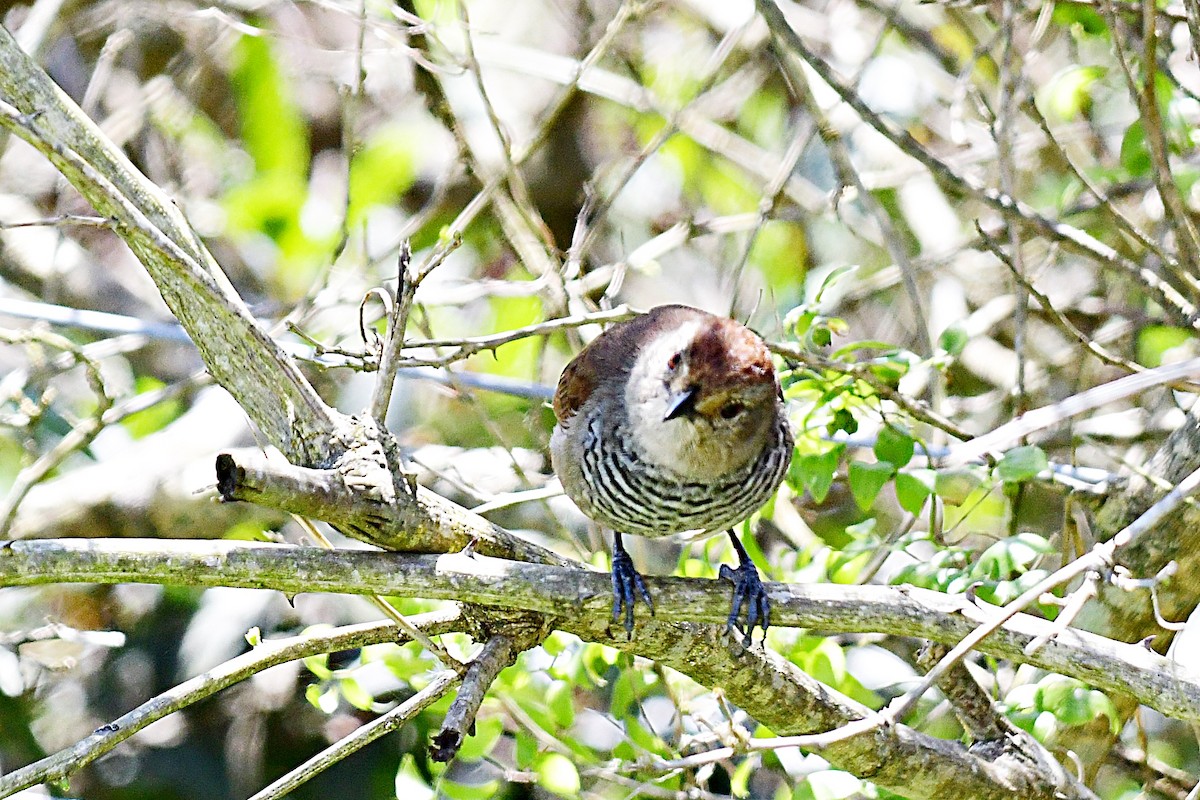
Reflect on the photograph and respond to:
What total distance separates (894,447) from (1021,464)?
0.30 meters

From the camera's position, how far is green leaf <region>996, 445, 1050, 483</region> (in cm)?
307

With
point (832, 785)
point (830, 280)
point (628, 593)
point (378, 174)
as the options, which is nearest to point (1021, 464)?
point (830, 280)

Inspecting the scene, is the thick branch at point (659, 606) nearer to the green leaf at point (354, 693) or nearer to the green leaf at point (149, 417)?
the green leaf at point (354, 693)

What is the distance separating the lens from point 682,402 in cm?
313

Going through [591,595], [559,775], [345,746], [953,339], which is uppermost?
[953,339]

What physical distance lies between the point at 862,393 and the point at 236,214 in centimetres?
261

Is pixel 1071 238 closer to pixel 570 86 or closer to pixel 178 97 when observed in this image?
pixel 570 86

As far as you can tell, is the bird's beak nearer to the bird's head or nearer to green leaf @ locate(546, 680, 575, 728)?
the bird's head

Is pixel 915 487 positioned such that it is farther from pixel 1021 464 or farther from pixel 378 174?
pixel 378 174

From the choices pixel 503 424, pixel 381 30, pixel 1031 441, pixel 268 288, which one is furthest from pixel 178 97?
pixel 1031 441

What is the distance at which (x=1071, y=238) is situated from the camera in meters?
3.69

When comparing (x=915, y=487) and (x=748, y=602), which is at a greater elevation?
(x=915, y=487)

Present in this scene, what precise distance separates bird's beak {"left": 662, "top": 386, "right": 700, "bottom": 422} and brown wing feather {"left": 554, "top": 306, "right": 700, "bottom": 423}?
0.27m

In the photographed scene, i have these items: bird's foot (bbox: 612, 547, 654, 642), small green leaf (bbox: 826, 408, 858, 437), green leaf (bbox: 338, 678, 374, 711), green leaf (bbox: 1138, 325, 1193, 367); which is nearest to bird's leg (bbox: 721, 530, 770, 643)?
bird's foot (bbox: 612, 547, 654, 642)
